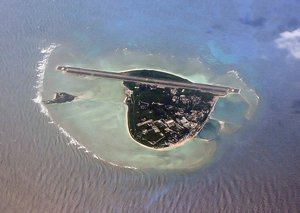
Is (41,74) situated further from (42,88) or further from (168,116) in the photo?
(168,116)

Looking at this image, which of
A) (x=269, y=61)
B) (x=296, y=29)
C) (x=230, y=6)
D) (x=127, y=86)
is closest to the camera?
(x=127, y=86)

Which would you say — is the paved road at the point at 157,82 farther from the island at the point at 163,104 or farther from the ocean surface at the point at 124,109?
the ocean surface at the point at 124,109

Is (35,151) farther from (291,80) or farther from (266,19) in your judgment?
(266,19)

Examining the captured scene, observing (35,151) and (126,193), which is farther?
(35,151)

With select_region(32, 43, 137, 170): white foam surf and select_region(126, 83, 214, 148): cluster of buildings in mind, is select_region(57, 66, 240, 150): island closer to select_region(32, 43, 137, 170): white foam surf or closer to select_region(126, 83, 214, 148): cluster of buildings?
select_region(126, 83, 214, 148): cluster of buildings

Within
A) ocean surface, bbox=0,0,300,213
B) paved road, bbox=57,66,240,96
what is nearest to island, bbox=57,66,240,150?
paved road, bbox=57,66,240,96

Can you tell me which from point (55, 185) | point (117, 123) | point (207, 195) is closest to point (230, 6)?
point (117, 123)
